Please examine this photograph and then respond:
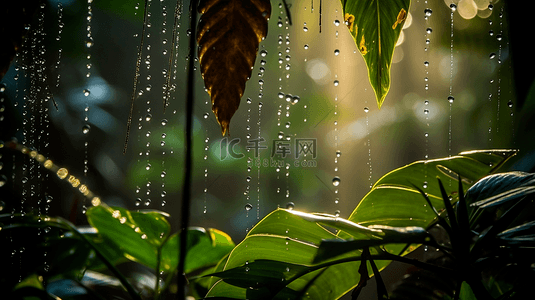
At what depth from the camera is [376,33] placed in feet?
1.69

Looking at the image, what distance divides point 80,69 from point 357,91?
1.03m

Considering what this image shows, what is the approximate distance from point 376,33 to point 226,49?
0.94 ft

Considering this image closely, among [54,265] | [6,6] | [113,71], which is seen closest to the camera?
[6,6]

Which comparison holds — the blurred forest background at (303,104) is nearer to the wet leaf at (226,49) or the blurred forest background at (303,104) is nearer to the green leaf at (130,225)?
the green leaf at (130,225)

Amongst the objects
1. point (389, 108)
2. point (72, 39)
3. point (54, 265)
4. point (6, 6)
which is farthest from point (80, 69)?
point (389, 108)

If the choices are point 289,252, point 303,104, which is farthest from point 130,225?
point 303,104

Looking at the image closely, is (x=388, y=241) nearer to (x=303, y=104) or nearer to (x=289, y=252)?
(x=289, y=252)

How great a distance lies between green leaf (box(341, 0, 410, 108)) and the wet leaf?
21 cm

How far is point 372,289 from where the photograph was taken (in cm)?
112

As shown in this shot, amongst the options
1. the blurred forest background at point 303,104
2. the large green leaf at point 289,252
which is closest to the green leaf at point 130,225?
the large green leaf at point 289,252

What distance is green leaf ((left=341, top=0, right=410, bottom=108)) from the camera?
19.8 inches

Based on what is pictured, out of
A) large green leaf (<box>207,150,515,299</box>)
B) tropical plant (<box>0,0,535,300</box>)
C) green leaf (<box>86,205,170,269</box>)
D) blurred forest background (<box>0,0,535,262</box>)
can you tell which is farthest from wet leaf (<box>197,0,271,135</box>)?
blurred forest background (<box>0,0,535,262</box>)

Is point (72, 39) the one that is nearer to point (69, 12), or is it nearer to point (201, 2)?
point (69, 12)

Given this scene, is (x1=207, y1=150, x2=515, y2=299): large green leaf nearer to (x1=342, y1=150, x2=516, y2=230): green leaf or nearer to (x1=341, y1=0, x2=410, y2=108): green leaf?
(x1=342, y1=150, x2=516, y2=230): green leaf
